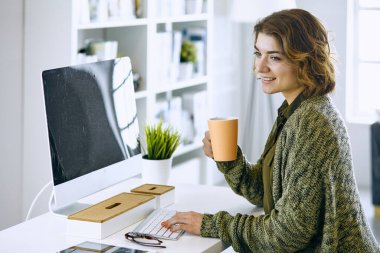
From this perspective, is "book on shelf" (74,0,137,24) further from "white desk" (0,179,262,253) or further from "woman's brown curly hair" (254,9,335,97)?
"woman's brown curly hair" (254,9,335,97)

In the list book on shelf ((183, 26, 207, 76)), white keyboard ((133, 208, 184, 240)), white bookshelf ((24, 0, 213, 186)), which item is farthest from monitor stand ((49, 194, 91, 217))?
book on shelf ((183, 26, 207, 76))

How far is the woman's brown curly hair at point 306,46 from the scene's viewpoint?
80.9 inches

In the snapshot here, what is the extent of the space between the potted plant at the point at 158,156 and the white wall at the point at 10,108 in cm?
99

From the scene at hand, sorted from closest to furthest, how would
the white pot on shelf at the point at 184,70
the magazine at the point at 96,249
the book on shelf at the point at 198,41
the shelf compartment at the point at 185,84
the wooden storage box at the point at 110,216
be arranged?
the magazine at the point at 96,249, the wooden storage box at the point at 110,216, the shelf compartment at the point at 185,84, the white pot on shelf at the point at 184,70, the book on shelf at the point at 198,41

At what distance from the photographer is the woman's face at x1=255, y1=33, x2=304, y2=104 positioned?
2.08 metres

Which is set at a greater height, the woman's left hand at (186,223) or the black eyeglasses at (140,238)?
the woman's left hand at (186,223)

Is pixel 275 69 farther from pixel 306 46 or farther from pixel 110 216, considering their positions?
pixel 110 216

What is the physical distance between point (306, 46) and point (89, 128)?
0.72 meters

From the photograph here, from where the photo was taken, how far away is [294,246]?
76.5 inches

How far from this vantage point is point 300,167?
6.27ft

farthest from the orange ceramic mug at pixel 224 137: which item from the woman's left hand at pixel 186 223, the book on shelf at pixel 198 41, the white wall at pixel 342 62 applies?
the white wall at pixel 342 62

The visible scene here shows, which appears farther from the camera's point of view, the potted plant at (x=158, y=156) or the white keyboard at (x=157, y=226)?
the potted plant at (x=158, y=156)

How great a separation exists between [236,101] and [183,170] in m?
1.02

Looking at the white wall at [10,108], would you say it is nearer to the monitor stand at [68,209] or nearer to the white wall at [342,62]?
the monitor stand at [68,209]
